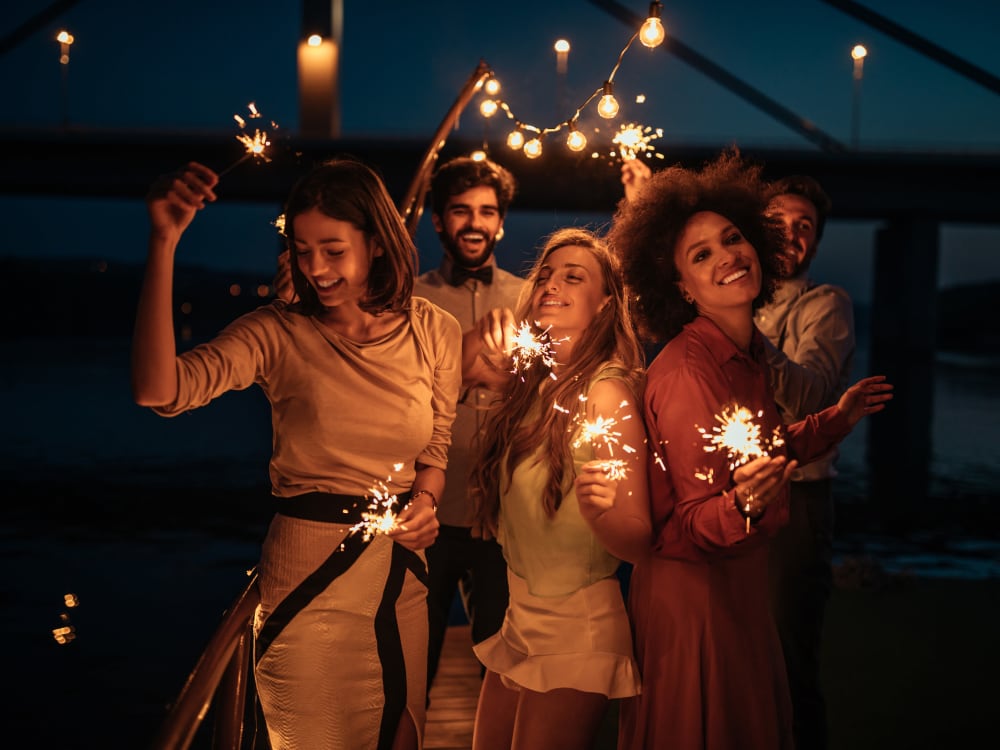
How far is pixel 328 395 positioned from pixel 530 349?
2.03 feet

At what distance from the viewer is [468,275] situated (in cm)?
405

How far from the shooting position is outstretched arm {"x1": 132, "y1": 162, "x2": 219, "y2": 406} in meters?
2.15

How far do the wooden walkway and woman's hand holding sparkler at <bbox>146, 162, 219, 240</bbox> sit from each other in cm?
299

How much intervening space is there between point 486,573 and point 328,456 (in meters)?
1.26

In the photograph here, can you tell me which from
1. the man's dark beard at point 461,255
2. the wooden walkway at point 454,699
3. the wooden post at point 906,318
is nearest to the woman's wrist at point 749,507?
the man's dark beard at point 461,255

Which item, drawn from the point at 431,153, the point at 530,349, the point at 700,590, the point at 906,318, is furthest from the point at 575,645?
the point at 906,318

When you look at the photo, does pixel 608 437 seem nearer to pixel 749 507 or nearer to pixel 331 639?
pixel 749 507

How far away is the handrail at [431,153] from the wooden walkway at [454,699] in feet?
7.47

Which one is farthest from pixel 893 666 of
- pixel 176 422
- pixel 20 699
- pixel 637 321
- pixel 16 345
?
pixel 16 345

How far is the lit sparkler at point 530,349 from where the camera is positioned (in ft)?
9.16

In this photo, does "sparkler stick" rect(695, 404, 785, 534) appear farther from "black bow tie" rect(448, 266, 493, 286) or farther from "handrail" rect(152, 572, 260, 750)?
"black bow tie" rect(448, 266, 493, 286)

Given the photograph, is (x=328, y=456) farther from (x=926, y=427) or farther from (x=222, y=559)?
(x=926, y=427)

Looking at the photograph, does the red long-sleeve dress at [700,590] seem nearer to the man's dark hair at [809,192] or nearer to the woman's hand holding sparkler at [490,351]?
the woman's hand holding sparkler at [490,351]

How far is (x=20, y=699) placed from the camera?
7.67 meters
